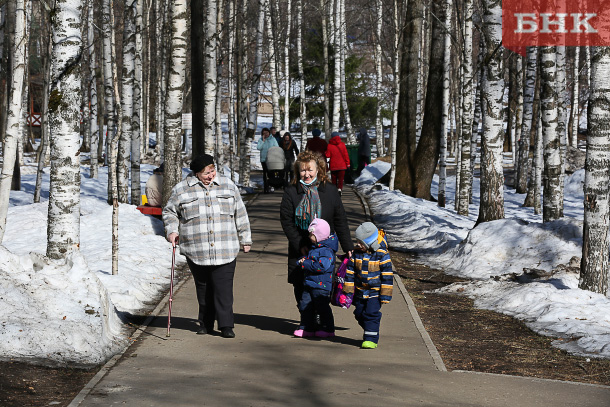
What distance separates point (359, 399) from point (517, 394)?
1354mm

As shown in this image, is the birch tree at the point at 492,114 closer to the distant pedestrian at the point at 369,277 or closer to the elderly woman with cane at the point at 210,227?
the distant pedestrian at the point at 369,277

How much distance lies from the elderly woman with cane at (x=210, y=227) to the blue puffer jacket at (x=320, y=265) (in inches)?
27.7

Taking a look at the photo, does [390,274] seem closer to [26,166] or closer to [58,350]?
[58,350]

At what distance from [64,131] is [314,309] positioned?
11.2 feet

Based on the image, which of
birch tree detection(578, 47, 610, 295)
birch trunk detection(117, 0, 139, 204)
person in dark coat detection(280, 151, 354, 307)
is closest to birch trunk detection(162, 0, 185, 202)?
birch trunk detection(117, 0, 139, 204)

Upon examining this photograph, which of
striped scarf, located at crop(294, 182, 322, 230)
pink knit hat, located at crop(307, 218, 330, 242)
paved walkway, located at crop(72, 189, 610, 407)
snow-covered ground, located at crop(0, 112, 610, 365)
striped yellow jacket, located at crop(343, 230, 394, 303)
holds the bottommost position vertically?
paved walkway, located at crop(72, 189, 610, 407)

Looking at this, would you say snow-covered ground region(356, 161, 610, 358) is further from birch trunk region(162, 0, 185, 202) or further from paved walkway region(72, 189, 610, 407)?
birch trunk region(162, 0, 185, 202)

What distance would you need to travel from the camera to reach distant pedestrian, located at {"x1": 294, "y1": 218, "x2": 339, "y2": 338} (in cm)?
763

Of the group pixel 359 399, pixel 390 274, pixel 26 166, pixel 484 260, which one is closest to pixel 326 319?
pixel 390 274

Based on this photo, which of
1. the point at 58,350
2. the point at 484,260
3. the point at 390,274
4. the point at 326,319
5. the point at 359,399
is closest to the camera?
Result: the point at 359,399

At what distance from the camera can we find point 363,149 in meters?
30.9

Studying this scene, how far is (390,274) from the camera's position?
7398mm

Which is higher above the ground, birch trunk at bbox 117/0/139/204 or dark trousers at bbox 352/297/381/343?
birch trunk at bbox 117/0/139/204

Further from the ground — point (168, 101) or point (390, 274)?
point (168, 101)
